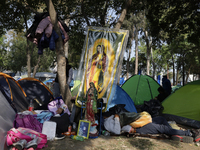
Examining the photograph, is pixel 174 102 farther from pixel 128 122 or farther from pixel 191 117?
pixel 128 122

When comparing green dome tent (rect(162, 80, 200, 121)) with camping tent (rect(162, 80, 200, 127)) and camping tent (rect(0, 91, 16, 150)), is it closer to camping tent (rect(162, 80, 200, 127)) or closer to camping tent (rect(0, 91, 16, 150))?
camping tent (rect(162, 80, 200, 127))

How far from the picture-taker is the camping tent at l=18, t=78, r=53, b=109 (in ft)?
21.2

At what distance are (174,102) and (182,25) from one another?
16.9 feet

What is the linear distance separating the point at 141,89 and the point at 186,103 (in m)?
2.79

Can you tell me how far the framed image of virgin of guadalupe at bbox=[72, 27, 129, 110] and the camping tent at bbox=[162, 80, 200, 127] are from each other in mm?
2355

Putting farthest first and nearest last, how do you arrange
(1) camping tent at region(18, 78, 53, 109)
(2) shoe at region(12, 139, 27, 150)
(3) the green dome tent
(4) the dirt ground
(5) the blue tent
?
(1) camping tent at region(18, 78, 53, 109) < (5) the blue tent < (3) the green dome tent < (4) the dirt ground < (2) shoe at region(12, 139, 27, 150)

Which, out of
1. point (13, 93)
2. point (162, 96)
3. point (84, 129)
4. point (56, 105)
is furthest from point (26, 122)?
point (162, 96)

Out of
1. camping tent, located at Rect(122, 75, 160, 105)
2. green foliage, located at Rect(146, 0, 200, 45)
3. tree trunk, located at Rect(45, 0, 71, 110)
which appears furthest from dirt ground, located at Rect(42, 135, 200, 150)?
green foliage, located at Rect(146, 0, 200, 45)

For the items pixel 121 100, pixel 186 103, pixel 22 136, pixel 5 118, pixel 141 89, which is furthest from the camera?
pixel 141 89

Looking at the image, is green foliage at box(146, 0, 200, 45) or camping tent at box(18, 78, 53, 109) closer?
camping tent at box(18, 78, 53, 109)

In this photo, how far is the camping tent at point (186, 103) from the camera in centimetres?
558

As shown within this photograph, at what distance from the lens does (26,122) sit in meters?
4.16

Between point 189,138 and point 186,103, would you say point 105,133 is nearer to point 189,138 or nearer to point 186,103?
point 189,138

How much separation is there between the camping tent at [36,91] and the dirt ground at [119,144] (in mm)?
2715
